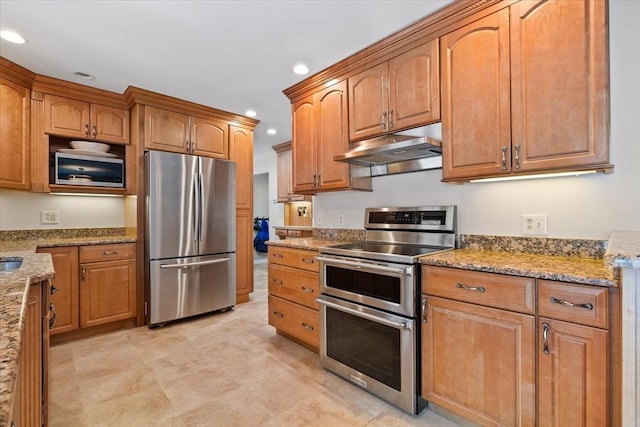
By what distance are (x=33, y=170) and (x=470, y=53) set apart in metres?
3.70

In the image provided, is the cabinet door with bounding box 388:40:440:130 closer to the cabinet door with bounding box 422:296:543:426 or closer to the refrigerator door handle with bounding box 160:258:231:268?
the cabinet door with bounding box 422:296:543:426

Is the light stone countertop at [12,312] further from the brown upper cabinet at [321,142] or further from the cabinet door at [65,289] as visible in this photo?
the brown upper cabinet at [321,142]

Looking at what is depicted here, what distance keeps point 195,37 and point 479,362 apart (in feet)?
8.74

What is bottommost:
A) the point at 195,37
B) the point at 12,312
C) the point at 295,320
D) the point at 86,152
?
the point at 295,320

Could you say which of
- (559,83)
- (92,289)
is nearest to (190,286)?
(92,289)

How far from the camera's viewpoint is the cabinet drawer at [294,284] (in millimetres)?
2500

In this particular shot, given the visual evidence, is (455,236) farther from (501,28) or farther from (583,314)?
(501,28)

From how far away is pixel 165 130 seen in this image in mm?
3367

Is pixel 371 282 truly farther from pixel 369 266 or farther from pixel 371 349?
pixel 371 349

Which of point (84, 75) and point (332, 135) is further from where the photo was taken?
point (84, 75)

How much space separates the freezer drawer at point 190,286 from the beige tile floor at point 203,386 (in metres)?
0.28

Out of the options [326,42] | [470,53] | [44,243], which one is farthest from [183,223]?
[470,53]

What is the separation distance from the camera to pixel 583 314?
50.3 inches

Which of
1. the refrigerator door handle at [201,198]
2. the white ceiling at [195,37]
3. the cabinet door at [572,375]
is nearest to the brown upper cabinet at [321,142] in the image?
the white ceiling at [195,37]
